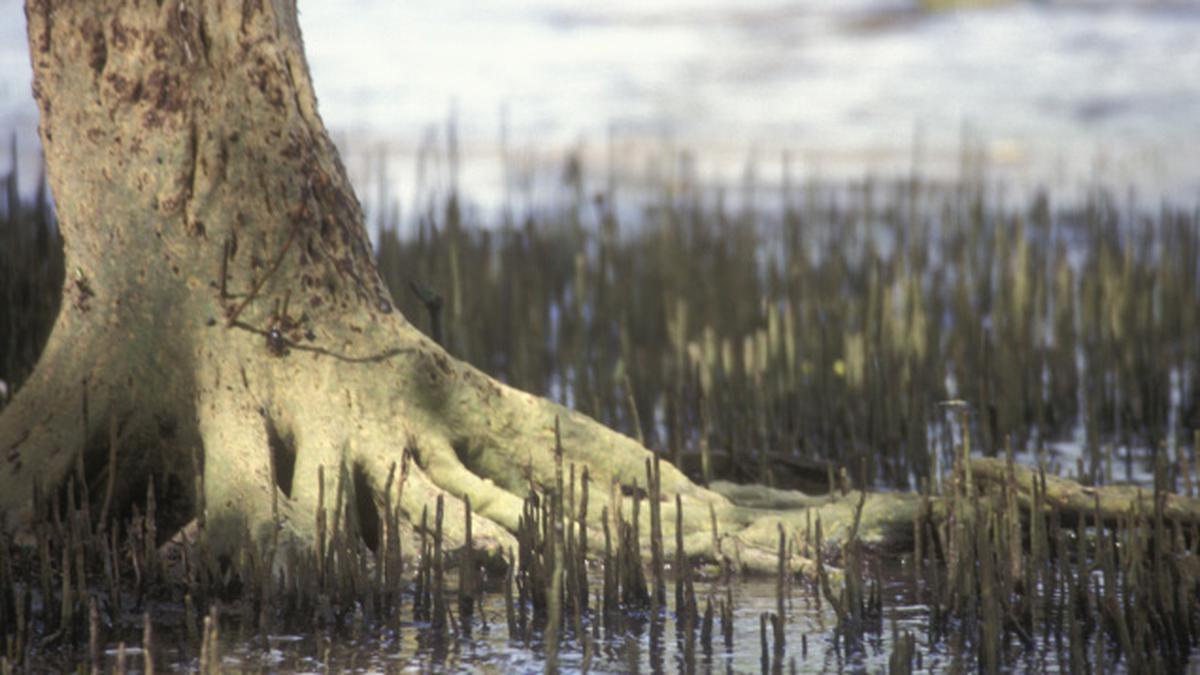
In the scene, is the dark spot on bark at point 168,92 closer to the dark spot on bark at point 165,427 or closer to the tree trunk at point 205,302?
the tree trunk at point 205,302

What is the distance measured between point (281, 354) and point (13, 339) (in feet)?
9.12

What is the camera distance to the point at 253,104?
5.09 m

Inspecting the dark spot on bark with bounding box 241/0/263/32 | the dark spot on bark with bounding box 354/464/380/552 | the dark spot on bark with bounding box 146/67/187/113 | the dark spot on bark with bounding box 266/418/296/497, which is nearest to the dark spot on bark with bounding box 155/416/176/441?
the dark spot on bark with bounding box 266/418/296/497

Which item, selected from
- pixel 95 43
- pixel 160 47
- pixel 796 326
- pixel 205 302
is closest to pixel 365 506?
pixel 205 302

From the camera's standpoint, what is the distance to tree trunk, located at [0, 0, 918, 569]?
5008 mm

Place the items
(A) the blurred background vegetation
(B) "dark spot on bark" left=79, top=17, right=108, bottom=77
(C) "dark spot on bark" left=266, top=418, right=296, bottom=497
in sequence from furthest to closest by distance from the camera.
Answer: (A) the blurred background vegetation, (B) "dark spot on bark" left=79, top=17, right=108, bottom=77, (C) "dark spot on bark" left=266, top=418, right=296, bottom=497

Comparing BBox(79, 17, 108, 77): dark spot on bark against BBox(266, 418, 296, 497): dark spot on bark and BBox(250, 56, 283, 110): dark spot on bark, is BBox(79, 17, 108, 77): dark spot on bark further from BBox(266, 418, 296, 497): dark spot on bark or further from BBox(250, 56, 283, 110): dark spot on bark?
BBox(266, 418, 296, 497): dark spot on bark

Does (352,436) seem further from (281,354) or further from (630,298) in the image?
(630,298)

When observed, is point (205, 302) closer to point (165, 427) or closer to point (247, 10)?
point (165, 427)

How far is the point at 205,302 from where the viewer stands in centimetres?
502

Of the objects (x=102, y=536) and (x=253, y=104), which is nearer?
(x=102, y=536)

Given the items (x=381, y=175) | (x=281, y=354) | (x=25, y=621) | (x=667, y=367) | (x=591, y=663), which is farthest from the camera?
(x=381, y=175)

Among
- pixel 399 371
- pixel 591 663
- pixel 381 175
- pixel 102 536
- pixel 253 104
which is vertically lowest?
pixel 591 663

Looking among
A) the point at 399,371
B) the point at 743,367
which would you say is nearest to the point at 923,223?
the point at 743,367
